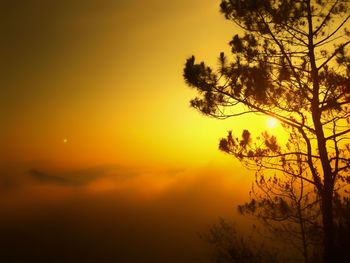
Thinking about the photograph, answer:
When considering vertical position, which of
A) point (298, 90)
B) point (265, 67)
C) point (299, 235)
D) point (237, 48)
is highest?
point (237, 48)

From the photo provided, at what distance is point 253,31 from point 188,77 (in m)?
1.99

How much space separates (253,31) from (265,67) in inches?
43.3

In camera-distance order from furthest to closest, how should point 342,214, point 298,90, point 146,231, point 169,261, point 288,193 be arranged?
point 146,231 → point 169,261 → point 288,193 → point 342,214 → point 298,90

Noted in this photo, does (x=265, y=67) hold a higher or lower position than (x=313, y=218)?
higher

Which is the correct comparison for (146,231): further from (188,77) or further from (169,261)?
(188,77)

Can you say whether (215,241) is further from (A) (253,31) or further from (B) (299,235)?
(A) (253,31)

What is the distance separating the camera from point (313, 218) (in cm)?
1327

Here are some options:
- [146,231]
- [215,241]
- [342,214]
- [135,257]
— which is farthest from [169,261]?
[342,214]

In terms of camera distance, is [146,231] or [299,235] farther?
[146,231]

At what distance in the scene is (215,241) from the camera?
16672 millimetres

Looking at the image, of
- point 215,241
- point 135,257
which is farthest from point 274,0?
point 135,257

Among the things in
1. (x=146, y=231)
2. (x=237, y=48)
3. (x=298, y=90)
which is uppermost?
(x=146, y=231)

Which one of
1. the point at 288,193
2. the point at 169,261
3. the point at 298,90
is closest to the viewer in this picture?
the point at 298,90

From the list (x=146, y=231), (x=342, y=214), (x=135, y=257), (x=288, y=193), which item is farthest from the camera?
(x=146, y=231)
